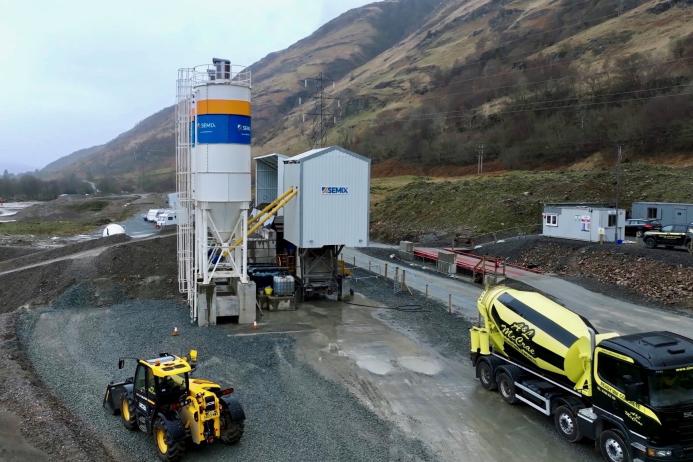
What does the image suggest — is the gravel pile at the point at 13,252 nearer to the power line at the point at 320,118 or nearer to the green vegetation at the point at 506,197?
the power line at the point at 320,118

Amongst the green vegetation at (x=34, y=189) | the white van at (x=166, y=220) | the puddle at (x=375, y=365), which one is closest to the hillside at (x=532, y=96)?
the green vegetation at (x=34, y=189)

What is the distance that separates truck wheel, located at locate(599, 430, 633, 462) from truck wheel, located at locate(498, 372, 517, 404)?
3.05 metres

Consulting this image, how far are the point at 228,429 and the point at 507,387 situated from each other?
7.38m

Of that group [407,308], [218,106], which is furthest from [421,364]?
[218,106]

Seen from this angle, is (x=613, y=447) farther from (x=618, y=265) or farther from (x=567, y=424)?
(x=618, y=265)

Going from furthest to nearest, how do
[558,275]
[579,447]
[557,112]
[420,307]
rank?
[557,112] < [558,275] < [420,307] < [579,447]

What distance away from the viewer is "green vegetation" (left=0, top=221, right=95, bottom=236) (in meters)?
61.6

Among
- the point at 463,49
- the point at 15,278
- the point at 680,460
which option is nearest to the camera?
the point at 680,460

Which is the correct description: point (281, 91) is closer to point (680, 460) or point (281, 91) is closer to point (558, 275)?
point (558, 275)

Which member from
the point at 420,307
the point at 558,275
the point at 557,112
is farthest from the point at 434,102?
the point at 420,307

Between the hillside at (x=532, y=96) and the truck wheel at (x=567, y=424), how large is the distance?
5420 cm

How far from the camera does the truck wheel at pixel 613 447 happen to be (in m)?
10.9

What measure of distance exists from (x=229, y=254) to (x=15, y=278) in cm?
1386

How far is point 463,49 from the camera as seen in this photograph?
14038 cm
